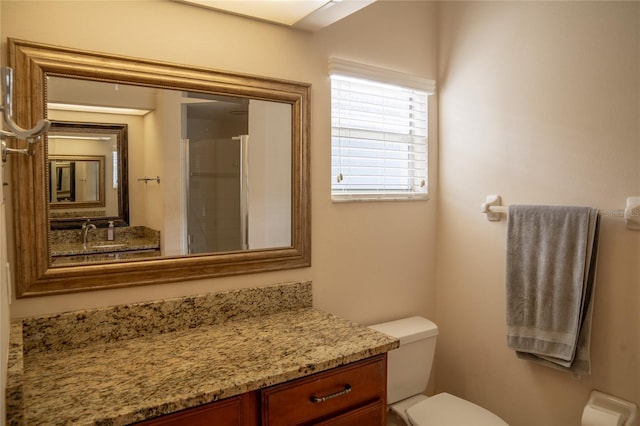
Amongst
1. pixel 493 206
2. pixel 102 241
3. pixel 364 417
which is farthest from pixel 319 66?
pixel 364 417

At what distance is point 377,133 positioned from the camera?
7.57 ft

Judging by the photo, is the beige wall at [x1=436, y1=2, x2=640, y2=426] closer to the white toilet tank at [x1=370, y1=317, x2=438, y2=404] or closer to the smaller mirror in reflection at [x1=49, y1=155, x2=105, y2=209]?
the white toilet tank at [x1=370, y1=317, x2=438, y2=404]

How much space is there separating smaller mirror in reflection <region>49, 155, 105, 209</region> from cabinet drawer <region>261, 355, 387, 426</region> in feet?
2.97

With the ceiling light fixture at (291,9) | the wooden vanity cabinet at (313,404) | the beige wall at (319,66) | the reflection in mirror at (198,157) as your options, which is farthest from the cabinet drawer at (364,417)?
the ceiling light fixture at (291,9)

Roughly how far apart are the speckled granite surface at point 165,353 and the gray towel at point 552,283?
2.59ft

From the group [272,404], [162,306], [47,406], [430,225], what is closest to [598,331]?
[430,225]

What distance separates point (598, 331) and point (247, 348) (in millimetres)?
1457

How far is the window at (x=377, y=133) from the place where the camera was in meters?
2.14

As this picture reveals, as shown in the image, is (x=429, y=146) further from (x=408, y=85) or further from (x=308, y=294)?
(x=308, y=294)

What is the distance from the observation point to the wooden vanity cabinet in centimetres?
119

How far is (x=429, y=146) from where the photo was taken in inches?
97.3

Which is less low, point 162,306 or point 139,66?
point 139,66

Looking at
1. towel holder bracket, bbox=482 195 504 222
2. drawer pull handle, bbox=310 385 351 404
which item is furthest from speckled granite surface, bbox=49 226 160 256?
towel holder bracket, bbox=482 195 504 222

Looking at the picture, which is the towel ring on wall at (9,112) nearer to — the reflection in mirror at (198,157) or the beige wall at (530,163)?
the reflection in mirror at (198,157)
